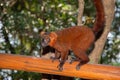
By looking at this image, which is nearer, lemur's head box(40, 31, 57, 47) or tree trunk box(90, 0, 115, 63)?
lemur's head box(40, 31, 57, 47)

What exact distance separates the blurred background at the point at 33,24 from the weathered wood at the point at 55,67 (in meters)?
1.90

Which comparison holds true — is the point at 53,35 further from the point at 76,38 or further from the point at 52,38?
the point at 76,38

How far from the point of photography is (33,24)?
18.4 feet

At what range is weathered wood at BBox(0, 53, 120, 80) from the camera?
3139 millimetres

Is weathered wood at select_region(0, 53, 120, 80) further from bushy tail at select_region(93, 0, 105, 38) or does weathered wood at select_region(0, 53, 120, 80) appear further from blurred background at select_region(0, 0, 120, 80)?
blurred background at select_region(0, 0, 120, 80)

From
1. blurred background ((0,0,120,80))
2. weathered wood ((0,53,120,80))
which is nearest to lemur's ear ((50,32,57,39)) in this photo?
weathered wood ((0,53,120,80))

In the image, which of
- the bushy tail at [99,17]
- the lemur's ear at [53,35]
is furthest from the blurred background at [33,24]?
the lemur's ear at [53,35]

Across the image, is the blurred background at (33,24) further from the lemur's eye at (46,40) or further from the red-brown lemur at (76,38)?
the lemur's eye at (46,40)

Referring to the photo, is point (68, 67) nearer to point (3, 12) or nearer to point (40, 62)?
point (40, 62)

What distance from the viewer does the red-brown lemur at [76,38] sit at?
342 centimetres

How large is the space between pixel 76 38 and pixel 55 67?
467mm

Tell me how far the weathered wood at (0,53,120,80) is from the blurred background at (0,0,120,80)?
190 cm

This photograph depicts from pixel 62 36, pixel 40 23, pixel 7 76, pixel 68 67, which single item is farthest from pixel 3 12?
pixel 68 67

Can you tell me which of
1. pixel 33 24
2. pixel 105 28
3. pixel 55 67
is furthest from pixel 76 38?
pixel 33 24
